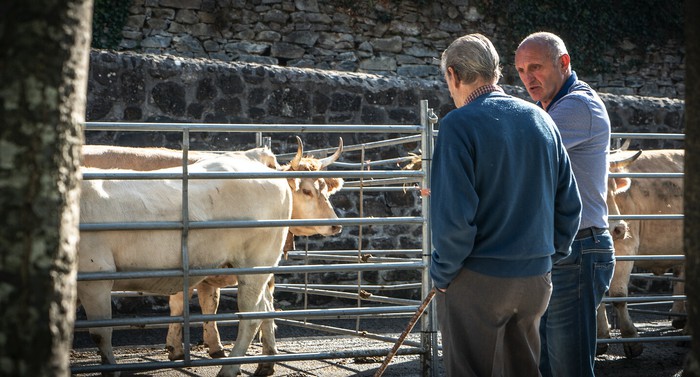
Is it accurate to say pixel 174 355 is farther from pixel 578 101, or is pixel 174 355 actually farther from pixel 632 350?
pixel 578 101

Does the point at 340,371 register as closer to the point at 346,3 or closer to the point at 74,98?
the point at 74,98

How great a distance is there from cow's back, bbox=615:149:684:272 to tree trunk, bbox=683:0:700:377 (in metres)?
6.20

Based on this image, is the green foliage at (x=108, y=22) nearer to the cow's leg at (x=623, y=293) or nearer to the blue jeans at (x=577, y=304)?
the cow's leg at (x=623, y=293)

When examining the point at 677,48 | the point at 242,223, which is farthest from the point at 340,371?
the point at 677,48

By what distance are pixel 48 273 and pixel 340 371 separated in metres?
4.40

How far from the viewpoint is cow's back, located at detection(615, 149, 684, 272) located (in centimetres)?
778

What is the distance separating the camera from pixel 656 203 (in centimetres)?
789

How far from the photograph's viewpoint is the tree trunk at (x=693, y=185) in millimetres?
1625

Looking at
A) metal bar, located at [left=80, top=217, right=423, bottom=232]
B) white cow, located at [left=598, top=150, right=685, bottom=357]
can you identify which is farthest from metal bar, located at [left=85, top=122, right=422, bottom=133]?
white cow, located at [left=598, top=150, right=685, bottom=357]

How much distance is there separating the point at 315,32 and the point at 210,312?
7.48 m

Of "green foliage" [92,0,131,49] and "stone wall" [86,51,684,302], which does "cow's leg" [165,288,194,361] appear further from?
"green foliage" [92,0,131,49]

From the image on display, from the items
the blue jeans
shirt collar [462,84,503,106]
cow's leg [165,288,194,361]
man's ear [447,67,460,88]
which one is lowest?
cow's leg [165,288,194,361]

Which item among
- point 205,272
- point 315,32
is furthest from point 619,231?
point 315,32

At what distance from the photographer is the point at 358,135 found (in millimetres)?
9148
